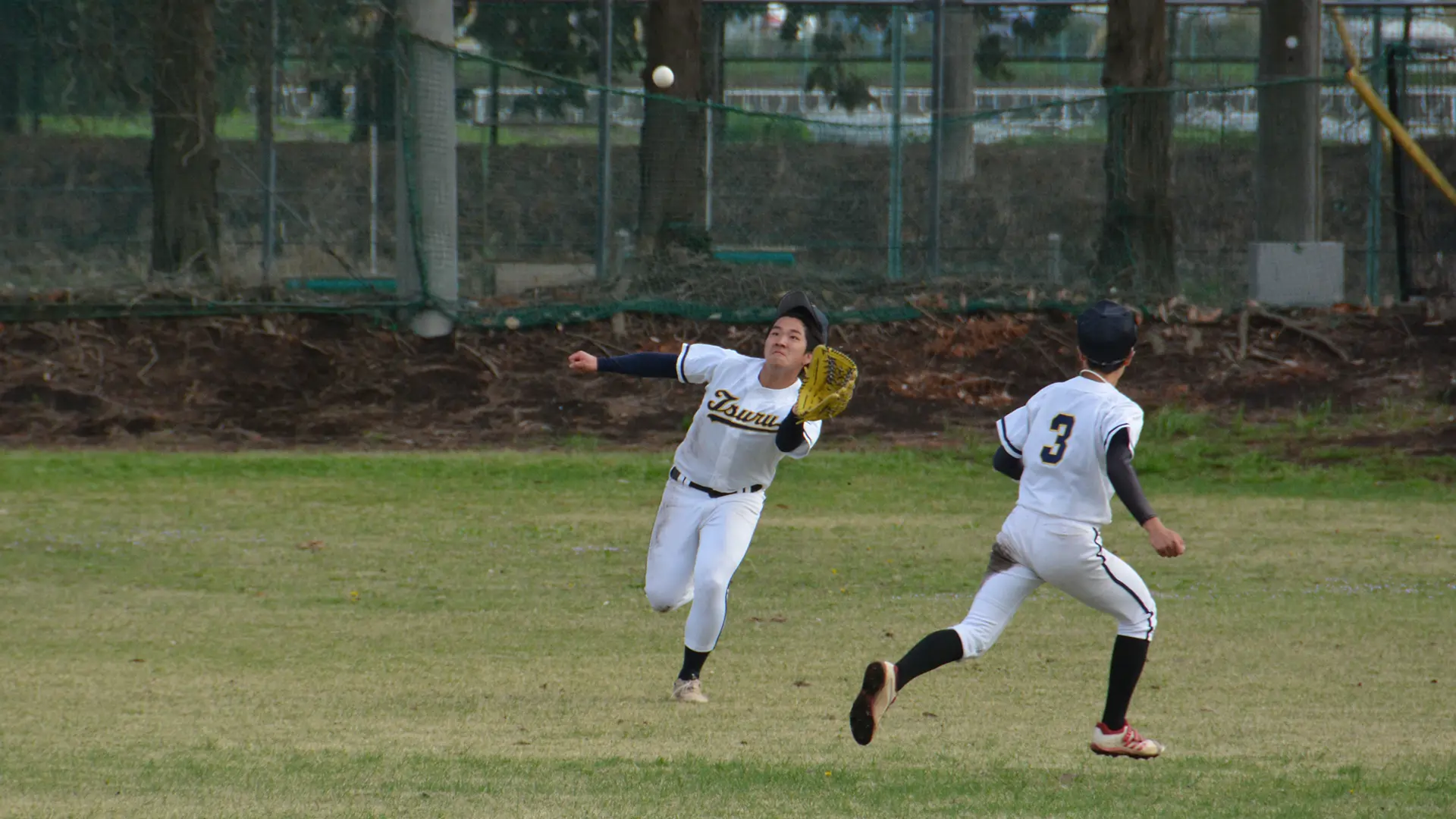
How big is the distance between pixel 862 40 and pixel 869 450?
25.2 feet

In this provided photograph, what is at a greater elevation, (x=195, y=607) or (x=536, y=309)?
(x=536, y=309)

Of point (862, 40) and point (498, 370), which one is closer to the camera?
point (498, 370)

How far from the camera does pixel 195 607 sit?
9445 millimetres

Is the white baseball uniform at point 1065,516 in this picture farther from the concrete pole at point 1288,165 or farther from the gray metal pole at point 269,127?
the concrete pole at point 1288,165

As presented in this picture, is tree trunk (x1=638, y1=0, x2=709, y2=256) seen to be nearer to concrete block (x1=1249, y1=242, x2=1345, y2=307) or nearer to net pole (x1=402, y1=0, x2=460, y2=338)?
net pole (x1=402, y1=0, x2=460, y2=338)

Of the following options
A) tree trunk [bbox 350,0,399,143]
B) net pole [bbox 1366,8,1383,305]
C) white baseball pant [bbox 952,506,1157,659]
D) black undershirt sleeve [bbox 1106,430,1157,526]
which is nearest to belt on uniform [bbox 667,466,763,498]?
white baseball pant [bbox 952,506,1157,659]

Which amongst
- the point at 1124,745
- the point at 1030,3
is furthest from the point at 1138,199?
the point at 1124,745

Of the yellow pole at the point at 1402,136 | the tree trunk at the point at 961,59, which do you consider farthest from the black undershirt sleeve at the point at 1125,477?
the tree trunk at the point at 961,59

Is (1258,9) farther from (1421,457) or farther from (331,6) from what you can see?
(331,6)

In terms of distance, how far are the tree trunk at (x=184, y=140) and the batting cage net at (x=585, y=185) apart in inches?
1.3

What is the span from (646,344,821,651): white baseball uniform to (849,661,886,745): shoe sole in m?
1.65

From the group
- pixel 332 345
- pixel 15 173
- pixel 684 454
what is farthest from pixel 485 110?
pixel 684 454

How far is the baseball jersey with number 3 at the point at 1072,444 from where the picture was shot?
5.73 meters

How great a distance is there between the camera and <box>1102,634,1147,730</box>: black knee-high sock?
5836 millimetres
